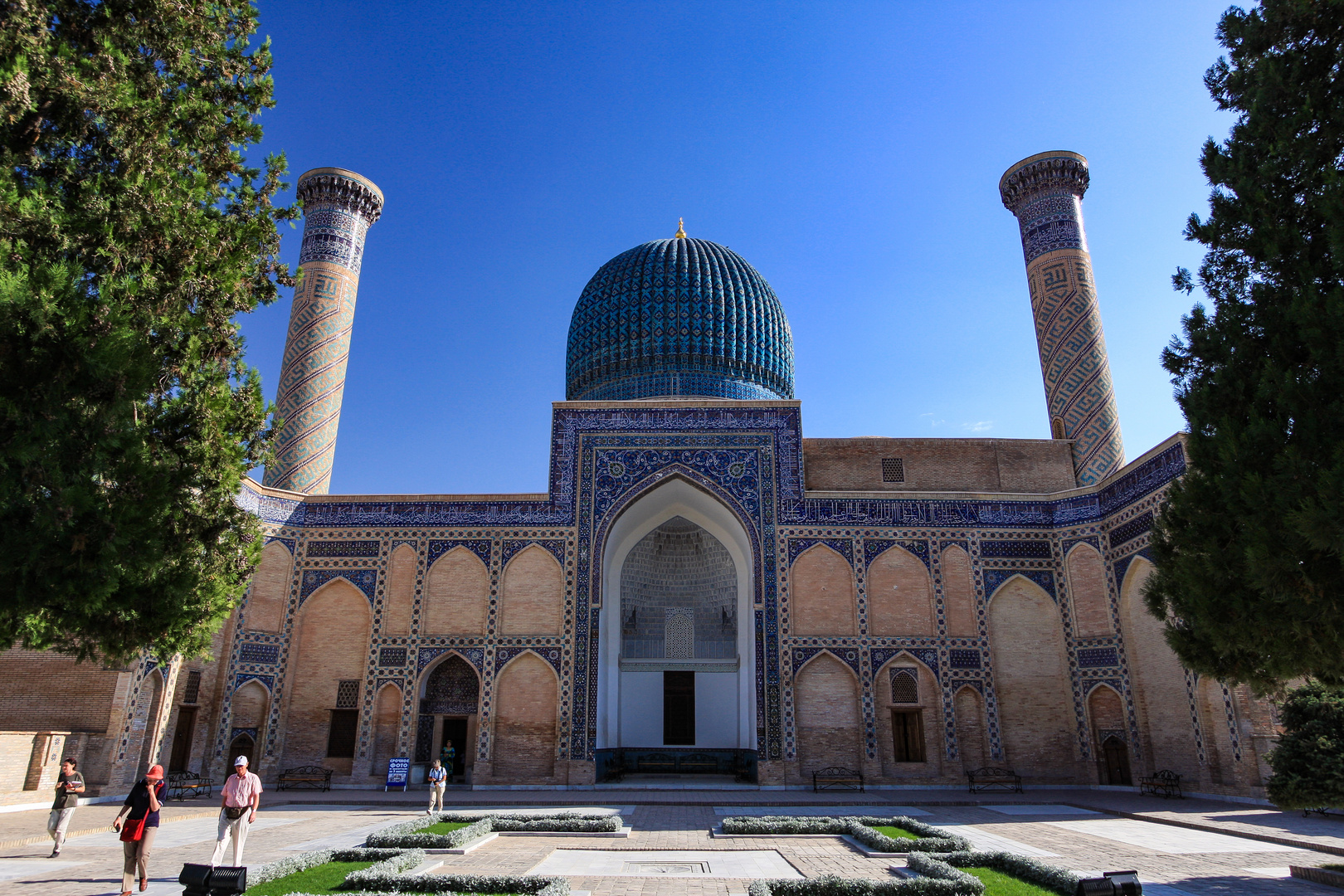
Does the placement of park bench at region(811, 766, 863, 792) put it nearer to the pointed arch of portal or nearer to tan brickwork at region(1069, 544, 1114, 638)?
the pointed arch of portal

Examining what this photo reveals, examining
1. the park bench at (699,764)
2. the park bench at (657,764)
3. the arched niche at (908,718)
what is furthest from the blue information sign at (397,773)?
the arched niche at (908,718)

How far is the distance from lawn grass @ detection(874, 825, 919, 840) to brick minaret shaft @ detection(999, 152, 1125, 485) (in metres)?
7.87

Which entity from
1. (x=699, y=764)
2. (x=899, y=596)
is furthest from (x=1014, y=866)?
(x=699, y=764)

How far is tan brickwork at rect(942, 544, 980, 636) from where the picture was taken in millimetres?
12047

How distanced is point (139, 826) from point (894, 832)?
5.47 metres

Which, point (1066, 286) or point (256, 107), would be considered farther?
point (1066, 286)

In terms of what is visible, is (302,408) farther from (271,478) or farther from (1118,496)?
(1118,496)

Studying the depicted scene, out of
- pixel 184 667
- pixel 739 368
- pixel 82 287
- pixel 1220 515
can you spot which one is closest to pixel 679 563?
pixel 739 368

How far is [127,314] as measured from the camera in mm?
3648

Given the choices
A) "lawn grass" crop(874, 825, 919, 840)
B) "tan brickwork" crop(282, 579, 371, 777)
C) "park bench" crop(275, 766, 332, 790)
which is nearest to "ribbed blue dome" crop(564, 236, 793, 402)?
"tan brickwork" crop(282, 579, 371, 777)

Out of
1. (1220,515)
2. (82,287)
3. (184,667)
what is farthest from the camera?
(184,667)

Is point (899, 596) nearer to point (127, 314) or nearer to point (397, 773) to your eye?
Answer: point (397, 773)

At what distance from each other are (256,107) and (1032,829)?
7.90 m

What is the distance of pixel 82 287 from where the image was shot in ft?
12.0
